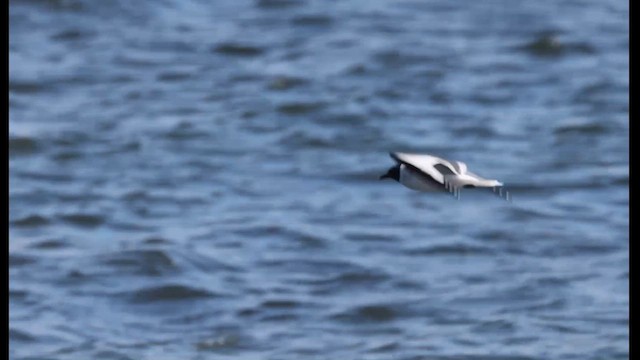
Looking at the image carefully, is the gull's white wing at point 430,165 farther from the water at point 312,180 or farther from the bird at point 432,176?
the water at point 312,180

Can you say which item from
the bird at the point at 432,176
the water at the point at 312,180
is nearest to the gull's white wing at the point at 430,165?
the bird at the point at 432,176

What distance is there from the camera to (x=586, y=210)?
29.9 ft

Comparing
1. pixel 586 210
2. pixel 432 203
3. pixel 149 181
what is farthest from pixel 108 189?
pixel 586 210

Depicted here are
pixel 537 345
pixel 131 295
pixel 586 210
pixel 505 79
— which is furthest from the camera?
pixel 505 79

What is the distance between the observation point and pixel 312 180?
31.1 feet

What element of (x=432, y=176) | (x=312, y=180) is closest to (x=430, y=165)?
(x=432, y=176)

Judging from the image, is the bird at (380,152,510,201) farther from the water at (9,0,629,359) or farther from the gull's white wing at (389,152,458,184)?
the water at (9,0,629,359)

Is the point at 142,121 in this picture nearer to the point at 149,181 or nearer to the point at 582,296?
the point at 149,181

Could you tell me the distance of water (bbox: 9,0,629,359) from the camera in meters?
7.83

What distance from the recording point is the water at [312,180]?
308 inches

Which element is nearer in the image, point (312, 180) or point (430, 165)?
point (430, 165)

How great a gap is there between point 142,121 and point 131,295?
229 centimetres

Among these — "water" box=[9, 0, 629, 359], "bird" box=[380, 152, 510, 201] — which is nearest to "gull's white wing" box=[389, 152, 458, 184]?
"bird" box=[380, 152, 510, 201]

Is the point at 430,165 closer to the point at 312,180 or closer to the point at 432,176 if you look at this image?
the point at 432,176
